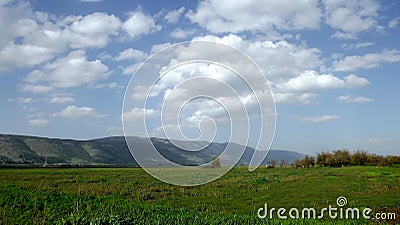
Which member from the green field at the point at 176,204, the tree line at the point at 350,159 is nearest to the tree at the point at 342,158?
the tree line at the point at 350,159

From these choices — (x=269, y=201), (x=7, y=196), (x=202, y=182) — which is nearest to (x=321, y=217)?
(x=269, y=201)

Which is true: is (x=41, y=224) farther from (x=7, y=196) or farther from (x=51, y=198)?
(x=7, y=196)

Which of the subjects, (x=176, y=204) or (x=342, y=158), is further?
(x=342, y=158)

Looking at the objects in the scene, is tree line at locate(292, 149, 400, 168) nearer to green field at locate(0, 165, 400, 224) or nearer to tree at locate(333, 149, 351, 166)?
tree at locate(333, 149, 351, 166)

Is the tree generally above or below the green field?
above

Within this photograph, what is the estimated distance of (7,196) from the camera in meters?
23.7

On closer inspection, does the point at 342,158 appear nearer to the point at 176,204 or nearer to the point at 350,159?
the point at 350,159

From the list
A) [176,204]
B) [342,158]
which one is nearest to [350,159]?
[342,158]

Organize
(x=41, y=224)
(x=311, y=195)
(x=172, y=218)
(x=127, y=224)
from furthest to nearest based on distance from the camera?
(x=311, y=195) → (x=172, y=218) → (x=41, y=224) → (x=127, y=224)

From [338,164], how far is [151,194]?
73.6 m

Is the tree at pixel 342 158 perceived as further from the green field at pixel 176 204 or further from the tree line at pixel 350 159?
the green field at pixel 176 204

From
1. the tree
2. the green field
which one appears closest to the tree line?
the tree

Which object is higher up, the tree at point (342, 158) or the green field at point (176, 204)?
the tree at point (342, 158)

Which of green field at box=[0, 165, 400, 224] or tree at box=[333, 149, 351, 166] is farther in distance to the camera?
tree at box=[333, 149, 351, 166]
